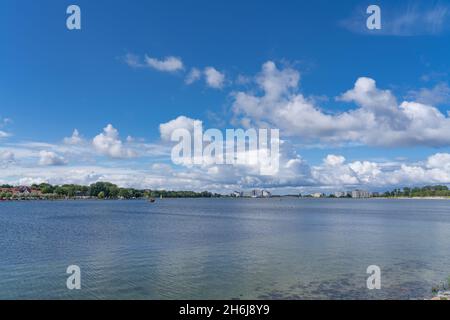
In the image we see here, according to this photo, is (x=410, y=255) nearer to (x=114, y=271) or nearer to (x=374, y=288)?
(x=374, y=288)

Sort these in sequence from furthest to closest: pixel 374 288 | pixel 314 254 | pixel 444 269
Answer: pixel 314 254 < pixel 444 269 < pixel 374 288

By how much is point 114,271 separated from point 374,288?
80.2ft

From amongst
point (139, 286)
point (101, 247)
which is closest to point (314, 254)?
point (139, 286)

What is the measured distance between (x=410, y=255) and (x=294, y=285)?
24.1 metres

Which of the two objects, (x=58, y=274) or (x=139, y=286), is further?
(x=58, y=274)

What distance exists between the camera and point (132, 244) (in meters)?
55.2

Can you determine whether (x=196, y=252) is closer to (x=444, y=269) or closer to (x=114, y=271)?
(x=114, y=271)

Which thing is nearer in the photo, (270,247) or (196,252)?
(196,252)

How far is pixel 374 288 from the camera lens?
30922mm
